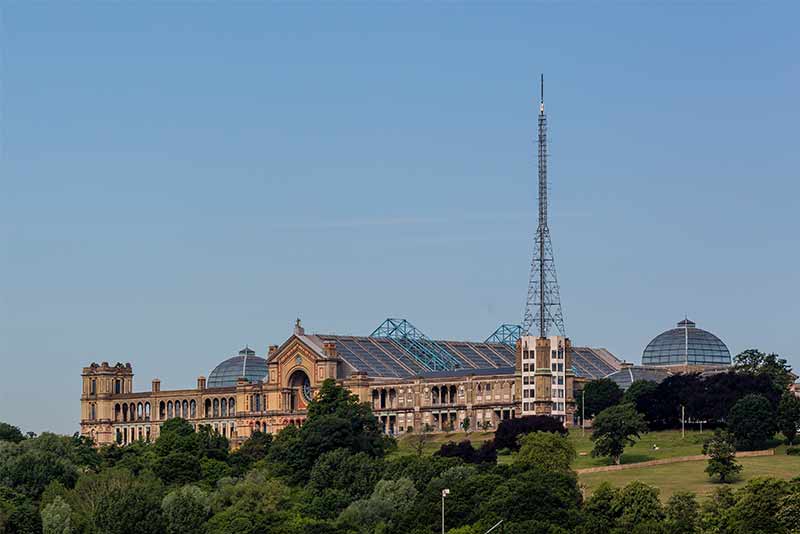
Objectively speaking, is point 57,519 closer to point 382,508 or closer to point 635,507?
point 382,508

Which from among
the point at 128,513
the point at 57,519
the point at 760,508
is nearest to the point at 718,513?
the point at 760,508

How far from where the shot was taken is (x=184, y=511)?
178 m

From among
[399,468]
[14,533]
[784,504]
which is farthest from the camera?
[399,468]

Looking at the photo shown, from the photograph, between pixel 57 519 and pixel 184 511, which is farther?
pixel 184 511

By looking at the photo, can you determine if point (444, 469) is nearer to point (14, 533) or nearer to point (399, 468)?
point (399, 468)

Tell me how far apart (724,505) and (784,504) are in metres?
8.70

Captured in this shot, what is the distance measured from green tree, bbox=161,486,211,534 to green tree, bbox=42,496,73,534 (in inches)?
367

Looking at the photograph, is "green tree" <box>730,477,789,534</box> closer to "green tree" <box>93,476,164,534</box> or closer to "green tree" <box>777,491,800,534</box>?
"green tree" <box>777,491,800,534</box>

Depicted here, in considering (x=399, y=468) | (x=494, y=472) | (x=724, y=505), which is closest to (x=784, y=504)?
(x=724, y=505)

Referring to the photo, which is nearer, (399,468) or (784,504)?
(784,504)

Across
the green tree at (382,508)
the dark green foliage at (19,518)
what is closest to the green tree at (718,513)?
the green tree at (382,508)

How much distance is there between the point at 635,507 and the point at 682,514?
422cm

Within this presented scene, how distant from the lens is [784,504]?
157 m

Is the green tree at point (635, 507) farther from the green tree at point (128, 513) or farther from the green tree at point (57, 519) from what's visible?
the green tree at point (57, 519)
